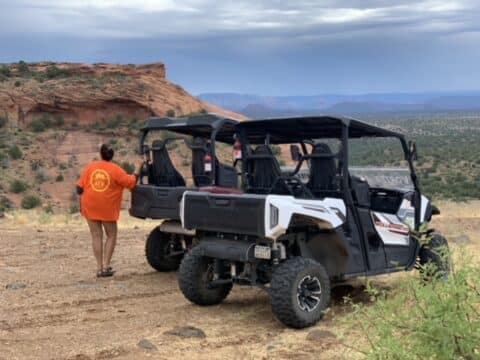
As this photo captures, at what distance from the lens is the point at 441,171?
44.3 meters

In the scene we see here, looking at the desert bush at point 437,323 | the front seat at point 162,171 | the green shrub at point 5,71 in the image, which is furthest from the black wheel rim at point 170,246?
the green shrub at point 5,71

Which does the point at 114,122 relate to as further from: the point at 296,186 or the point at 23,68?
the point at 296,186

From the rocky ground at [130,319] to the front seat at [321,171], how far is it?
4.23 feet

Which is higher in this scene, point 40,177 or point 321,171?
point 321,171

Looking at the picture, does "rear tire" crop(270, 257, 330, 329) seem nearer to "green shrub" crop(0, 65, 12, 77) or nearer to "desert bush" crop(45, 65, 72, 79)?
"desert bush" crop(45, 65, 72, 79)

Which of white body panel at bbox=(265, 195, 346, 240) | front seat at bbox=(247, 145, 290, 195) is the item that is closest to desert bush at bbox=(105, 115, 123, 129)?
front seat at bbox=(247, 145, 290, 195)

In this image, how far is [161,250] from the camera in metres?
10.1

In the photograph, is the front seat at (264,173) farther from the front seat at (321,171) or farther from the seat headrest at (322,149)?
the seat headrest at (322,149)

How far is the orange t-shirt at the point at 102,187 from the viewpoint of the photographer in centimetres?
938

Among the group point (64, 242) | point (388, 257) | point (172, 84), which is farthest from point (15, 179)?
point (388, 257)

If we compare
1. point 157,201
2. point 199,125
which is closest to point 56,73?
point 199,125

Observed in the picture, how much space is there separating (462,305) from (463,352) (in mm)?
217

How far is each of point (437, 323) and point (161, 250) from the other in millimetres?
6994

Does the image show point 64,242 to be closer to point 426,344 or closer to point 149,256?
point 149,256
